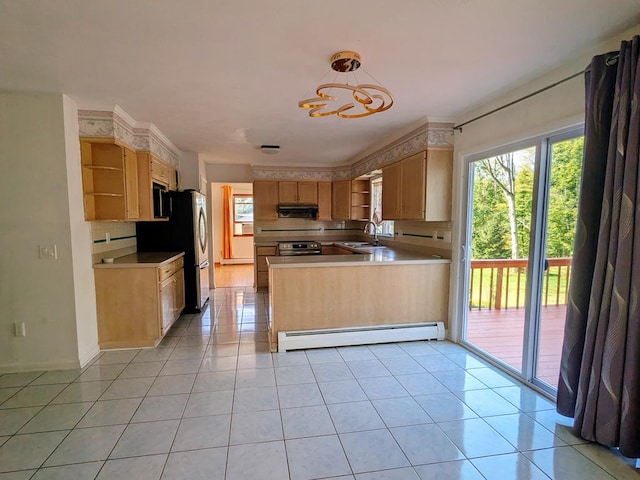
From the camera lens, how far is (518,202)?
273 centimetres

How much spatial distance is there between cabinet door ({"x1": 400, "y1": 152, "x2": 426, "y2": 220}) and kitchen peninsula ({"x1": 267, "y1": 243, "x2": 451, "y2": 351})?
A: 534mm

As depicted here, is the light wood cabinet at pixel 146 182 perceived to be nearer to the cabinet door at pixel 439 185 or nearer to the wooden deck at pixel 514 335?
the cabinet door at pixel 439 185

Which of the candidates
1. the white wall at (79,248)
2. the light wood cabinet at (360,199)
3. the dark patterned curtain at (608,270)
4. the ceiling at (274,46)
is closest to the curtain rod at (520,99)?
the ceiling at (274,46)

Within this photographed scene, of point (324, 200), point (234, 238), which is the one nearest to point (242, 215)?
point (234, 238)

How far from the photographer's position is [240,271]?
27.0 ft

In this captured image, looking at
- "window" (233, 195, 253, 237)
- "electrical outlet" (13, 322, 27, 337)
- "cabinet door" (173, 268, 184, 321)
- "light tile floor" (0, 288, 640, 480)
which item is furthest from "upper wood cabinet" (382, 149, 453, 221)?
"window" (233, 195, 253, 237)

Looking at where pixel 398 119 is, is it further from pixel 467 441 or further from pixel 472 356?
pixel 467 441

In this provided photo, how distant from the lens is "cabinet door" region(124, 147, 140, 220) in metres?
3.29

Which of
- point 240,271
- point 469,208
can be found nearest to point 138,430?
point 469,208

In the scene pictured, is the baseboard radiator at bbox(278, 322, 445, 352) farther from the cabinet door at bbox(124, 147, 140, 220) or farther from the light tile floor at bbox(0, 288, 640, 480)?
the cabinet door at bbox(124, 147, 140, 220)

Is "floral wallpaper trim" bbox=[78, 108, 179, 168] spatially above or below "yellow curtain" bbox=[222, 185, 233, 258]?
above

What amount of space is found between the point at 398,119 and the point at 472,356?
2509mm

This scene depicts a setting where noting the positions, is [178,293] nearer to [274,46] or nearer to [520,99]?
[274,46]

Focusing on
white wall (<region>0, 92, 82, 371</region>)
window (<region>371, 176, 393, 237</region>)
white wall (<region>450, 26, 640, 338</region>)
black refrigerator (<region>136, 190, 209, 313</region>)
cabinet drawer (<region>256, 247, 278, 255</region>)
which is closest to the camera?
white wall (<region>450, 26, 640, 338</region>)
